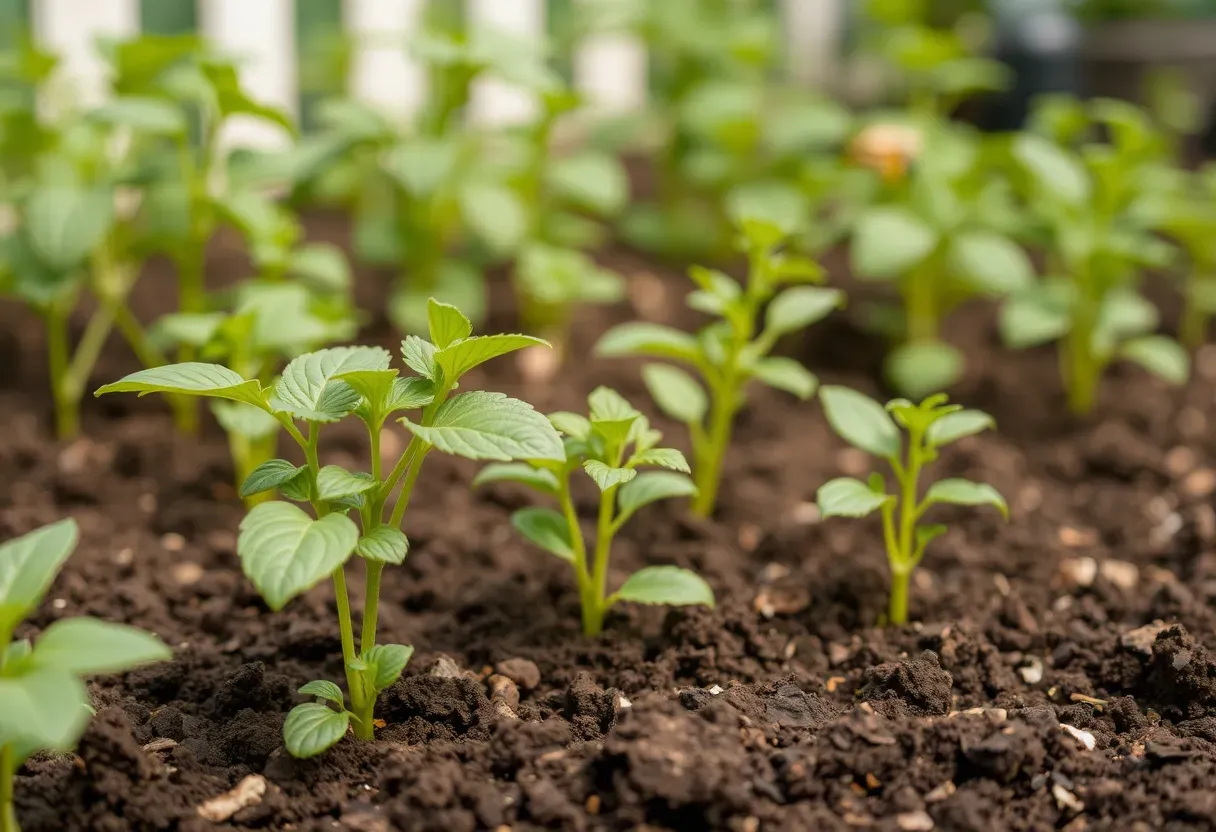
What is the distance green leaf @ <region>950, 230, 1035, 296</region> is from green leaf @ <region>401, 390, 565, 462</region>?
5.35 feet

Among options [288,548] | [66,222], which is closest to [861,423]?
[288,548]

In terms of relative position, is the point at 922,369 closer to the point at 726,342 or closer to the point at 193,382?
the point at 726,342

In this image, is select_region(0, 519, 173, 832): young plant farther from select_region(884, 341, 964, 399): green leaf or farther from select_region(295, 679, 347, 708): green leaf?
select_region(884, 341, 964, 399): green leaf

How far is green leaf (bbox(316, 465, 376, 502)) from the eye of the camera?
143 cm

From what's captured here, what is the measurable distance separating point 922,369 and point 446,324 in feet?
5.52

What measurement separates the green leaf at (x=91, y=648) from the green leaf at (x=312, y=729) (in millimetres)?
298

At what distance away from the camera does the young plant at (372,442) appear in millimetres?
1396

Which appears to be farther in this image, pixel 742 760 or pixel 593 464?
pixel 593 464

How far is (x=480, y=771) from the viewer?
1542 millimetres

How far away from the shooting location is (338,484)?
1450 millimetres

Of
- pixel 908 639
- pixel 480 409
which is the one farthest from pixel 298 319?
pixel 908 639

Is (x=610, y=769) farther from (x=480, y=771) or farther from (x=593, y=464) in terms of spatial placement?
(x=593, y=464)

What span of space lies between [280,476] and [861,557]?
113 cm

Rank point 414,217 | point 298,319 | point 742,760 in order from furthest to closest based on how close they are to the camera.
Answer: point 414,217, point 298,319, point 742,760
